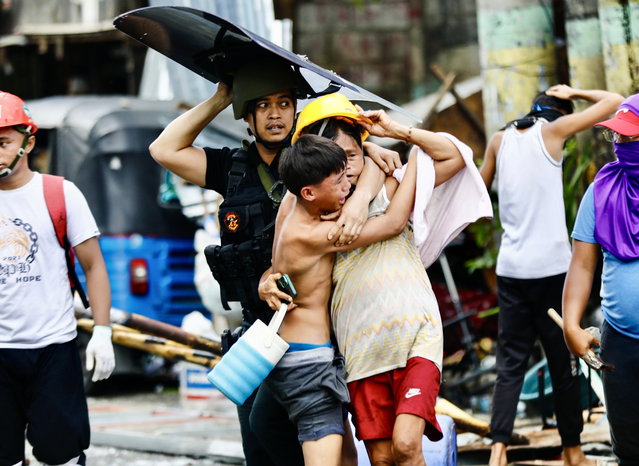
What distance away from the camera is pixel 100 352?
5.03 m

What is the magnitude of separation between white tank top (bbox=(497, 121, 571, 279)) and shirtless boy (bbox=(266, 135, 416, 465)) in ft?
6.64

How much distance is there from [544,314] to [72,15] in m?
16.0

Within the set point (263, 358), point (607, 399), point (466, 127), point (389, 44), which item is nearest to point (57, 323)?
point (263, 358)

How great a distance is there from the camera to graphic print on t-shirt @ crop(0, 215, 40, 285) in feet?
15.8

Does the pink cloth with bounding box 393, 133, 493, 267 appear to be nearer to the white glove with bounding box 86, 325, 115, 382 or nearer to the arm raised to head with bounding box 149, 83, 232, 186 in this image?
the arm raised to head with bounding box 149, 83, 232, 186

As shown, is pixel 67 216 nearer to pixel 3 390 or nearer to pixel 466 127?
pixel 3 390

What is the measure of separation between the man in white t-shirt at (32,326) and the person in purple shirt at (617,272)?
231 cm

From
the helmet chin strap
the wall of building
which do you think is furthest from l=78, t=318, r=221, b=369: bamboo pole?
the wall of building

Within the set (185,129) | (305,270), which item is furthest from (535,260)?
(185,129)

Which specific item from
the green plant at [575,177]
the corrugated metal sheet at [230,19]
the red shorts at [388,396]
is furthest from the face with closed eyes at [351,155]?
the corrugated metal sheet at [230,19]

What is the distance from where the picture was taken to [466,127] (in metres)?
9.94

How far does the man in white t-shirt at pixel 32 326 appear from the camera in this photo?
479cm

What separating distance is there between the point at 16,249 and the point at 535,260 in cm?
292

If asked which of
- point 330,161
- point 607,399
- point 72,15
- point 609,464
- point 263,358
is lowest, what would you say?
point 609,464
